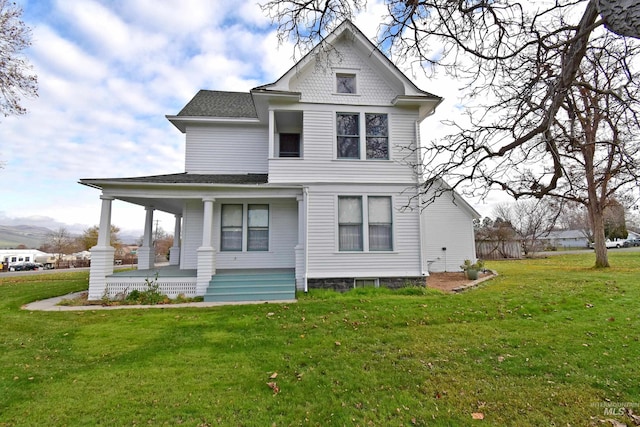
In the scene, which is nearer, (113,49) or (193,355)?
(193,355)

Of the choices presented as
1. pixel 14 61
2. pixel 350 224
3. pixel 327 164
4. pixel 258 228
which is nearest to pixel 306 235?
pixel 350 224

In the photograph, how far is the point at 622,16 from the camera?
226 centimetres

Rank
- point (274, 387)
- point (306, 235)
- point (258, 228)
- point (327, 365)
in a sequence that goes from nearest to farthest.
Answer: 1. point (274, 387)
2. point (327, 365)
3. point (306, 235)
4. point (258, 228)

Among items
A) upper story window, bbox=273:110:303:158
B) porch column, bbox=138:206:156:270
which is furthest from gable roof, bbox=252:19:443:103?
porch column, bbox=138:206:156:270

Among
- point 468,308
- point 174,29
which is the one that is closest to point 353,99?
point 174,29

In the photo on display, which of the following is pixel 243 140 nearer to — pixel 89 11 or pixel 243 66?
pixel 243 66

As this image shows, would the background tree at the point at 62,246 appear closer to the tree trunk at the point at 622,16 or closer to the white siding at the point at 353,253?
the white siding at the point at 353,253

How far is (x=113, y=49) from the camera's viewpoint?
1179 centimetres

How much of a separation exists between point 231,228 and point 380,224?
5445 mm

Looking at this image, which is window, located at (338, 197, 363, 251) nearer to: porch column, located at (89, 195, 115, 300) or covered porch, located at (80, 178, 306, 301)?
covered porch, located at (80, 178, 306, 301)

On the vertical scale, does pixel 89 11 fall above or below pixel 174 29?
above

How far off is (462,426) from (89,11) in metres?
13.5

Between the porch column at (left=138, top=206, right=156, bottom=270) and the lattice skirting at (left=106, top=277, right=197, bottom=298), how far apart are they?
9.03ft

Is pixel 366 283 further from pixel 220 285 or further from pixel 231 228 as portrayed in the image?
pixel 231 228
